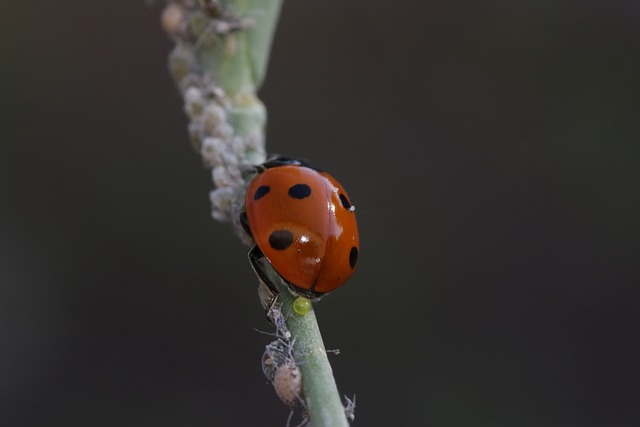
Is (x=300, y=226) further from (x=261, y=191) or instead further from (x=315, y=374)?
(x=315, y=374)

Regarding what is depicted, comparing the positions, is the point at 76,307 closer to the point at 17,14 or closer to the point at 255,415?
the point at 255,415

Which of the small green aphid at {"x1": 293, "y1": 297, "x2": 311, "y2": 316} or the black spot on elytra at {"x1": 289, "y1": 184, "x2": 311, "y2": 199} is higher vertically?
the black spot on elytra at {"x1": 289, "y1": 184, "x2": 311, "y2": 199}

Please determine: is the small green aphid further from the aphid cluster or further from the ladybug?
the aphid cluster

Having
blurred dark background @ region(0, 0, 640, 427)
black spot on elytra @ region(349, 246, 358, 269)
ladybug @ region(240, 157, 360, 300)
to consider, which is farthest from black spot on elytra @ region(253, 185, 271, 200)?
blurred dark background @ region(0, 0, 640, 427)

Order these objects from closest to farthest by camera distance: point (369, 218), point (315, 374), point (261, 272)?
point (315, 374) → point (261, 272) → point (369, 218)

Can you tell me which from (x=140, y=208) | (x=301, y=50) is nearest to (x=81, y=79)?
(x=140, y=208)

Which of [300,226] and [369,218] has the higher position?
[369,218]

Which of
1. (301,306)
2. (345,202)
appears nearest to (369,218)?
(345,202)
